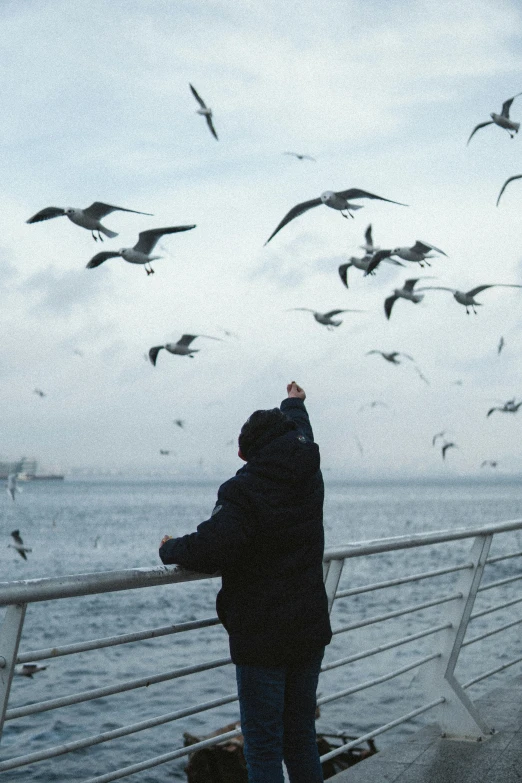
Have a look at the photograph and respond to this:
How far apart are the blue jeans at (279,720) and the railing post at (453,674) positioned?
1.86 m

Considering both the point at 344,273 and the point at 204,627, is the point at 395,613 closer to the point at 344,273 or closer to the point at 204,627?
the point at 204,627

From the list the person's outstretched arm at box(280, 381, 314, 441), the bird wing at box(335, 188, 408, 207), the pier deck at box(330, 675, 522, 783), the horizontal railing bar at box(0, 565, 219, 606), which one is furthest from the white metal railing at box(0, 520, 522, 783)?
the bird wing at box(335, 188, 408, 207)

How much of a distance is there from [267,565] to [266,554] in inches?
1.3

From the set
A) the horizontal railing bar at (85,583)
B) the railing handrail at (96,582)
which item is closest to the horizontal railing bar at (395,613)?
the railing handrail at (96,582)

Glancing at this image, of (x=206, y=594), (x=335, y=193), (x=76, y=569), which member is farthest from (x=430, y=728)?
(x=76, y=569)

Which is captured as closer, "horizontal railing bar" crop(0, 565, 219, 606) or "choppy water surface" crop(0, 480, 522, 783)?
"horizontal railing bar" crop(0, 565, 219, 606)

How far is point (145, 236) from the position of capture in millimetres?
9203

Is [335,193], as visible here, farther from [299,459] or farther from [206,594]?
[206,594]

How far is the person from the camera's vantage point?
2.95 metres

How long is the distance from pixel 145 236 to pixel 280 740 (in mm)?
6735

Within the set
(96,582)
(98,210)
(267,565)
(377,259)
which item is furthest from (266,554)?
(377,259)

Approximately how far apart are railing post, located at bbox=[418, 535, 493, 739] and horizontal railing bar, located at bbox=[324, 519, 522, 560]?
15 centimetres

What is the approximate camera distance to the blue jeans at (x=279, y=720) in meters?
3.02

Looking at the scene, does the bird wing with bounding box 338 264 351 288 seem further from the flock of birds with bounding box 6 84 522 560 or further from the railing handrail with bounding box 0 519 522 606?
the railing handrail with bounding box 0 519 522 606
